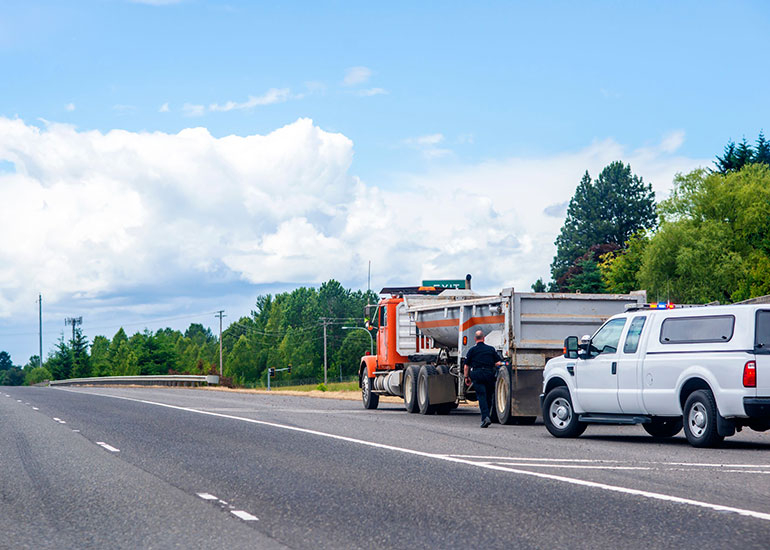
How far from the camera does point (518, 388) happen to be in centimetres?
1973

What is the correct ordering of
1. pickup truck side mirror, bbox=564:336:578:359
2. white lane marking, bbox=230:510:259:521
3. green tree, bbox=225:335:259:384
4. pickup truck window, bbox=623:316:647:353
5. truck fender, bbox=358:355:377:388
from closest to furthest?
white lane marking, bbox=230:510:259:521 → pickup truck window, bbox=623:316:647:353 → pickup truck side mirror, bbox=564:336:578:359 → truck fender, bbox=358:355:377:388 → green tree, bbox=225:335:259:384

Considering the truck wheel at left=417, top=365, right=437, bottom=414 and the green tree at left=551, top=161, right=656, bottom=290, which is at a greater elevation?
the green tree at left=551, top=161, right=656, bottom=290

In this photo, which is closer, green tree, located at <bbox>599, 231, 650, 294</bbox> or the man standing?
the man standing

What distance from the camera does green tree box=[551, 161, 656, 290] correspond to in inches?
4323

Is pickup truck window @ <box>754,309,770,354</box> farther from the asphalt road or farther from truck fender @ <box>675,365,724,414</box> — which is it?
the asphalt road

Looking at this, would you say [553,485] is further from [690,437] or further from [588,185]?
[588,185]

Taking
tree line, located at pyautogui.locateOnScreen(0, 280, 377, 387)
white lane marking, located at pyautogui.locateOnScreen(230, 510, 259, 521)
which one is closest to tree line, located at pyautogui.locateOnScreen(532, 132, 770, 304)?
white lane marking, located at pyautogui.locateOnScreen(230, 510, 259, 521)

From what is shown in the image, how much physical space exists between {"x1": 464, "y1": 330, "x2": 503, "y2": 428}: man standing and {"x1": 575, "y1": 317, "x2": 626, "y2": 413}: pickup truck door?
10.0 feet

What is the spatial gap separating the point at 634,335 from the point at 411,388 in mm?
10283

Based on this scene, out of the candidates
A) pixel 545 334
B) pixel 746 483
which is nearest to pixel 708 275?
pixel 545 334

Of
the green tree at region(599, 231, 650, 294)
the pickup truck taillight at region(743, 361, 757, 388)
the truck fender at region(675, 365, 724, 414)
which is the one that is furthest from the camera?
the green tree at region(599, 231, 650, 294)

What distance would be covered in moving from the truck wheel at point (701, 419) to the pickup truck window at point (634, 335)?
1.38 m

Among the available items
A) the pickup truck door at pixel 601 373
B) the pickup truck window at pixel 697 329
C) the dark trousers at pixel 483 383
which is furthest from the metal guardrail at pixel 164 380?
the pickup truck window at pixel 697 329

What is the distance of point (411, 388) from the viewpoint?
25.4 m
